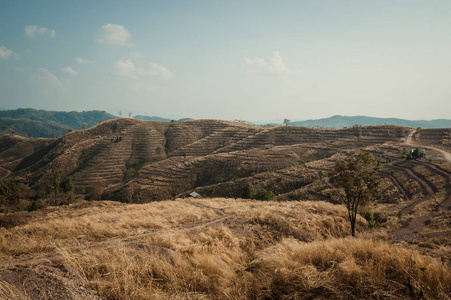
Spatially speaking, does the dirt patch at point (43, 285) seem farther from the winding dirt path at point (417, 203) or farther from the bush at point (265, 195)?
the bush at point (265, 195)

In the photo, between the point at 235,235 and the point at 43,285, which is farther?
the point at 235,235

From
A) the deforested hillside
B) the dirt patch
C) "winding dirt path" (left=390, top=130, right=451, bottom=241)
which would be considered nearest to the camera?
the dirt patch

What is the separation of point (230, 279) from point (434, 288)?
10.1ft

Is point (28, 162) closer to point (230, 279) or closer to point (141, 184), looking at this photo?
point (141, 184)

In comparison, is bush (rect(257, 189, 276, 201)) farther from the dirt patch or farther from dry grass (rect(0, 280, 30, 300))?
dry grass (rect(0, 280, 30, 300))

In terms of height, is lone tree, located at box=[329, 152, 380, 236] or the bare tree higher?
lone tree, located at box=[329, 152, 380, 236]

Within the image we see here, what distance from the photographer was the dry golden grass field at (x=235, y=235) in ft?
10.2

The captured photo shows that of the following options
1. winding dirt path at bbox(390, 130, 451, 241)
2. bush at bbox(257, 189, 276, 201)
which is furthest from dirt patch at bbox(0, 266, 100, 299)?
bush at bbox(257, 189, 276, 201)

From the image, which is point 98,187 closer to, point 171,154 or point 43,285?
point 171,154

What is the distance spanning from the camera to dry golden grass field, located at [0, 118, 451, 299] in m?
3.12

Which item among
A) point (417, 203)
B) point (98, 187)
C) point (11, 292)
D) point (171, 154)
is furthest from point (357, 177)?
point (171, 154)

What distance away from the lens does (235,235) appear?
8.95 m

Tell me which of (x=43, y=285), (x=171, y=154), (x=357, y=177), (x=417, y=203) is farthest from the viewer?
(x=171, y=154)

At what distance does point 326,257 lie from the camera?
4.18 m
